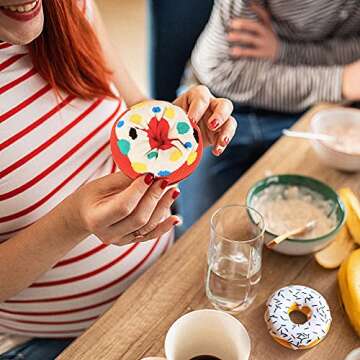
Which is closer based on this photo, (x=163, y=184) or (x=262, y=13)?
(x=163, y=184)

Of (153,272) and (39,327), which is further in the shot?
(39,327)

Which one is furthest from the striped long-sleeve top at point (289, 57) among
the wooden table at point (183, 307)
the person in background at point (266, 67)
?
the wooden table at point (183, 307)

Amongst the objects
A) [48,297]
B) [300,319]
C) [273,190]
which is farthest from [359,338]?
[48,297]

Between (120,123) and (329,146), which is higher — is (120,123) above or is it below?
above

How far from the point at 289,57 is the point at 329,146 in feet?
1.60

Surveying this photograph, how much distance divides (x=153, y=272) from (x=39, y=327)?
0.97 feet

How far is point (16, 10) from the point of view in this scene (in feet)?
2.90

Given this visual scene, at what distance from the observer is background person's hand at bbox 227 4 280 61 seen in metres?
1.55

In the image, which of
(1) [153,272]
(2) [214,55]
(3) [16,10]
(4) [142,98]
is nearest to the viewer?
(3) [16,10]

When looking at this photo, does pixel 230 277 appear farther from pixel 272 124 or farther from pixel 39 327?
pixel 272 124

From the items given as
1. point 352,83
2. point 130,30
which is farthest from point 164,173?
point 130,30

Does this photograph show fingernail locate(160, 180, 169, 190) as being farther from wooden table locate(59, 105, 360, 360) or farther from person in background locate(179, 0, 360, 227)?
person in background locate(179, 0, 360, 227)

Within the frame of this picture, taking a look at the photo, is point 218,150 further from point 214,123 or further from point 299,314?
point 299,314

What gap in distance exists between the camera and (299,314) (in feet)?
3.09
